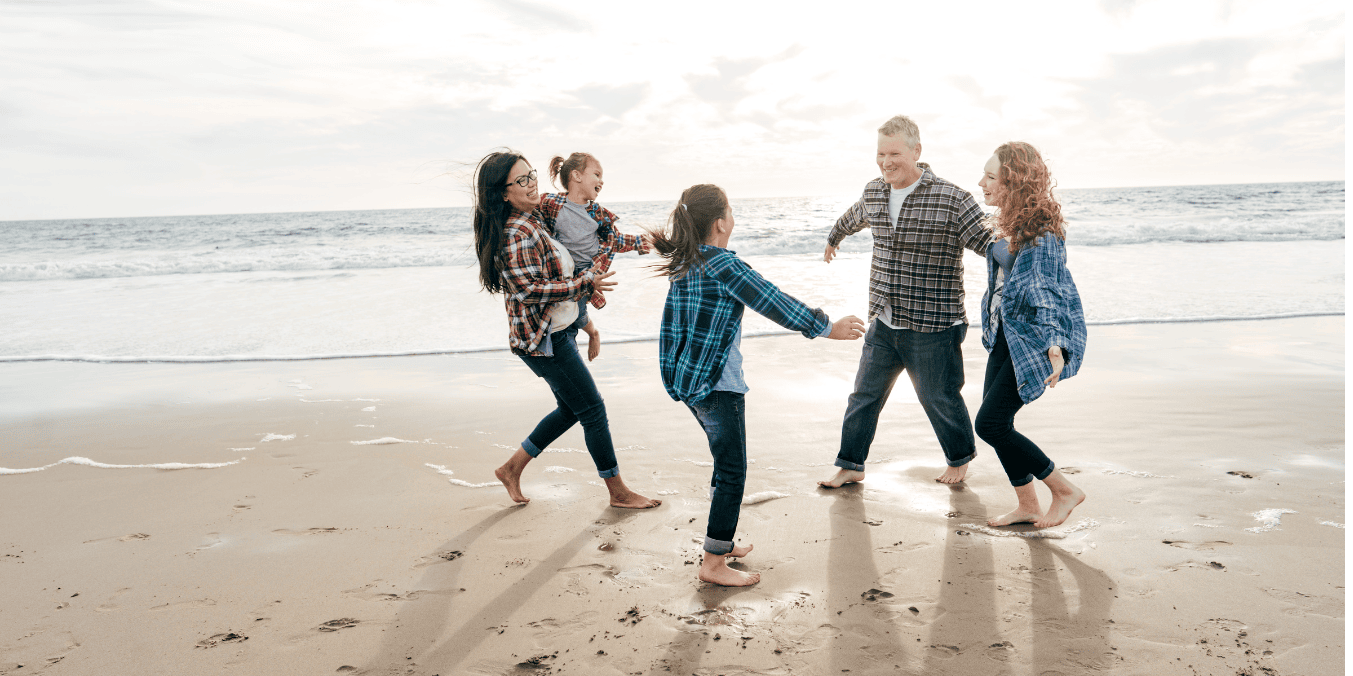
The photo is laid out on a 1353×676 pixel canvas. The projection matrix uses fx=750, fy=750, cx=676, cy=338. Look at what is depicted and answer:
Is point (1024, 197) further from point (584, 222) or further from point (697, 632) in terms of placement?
point (697, 632)

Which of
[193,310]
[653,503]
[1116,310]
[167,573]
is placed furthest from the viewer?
[193,310]

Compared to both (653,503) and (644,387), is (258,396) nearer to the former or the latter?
(644,387)

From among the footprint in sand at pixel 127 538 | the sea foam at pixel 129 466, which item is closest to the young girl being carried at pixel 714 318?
the footprint in sand at pixel 127 538

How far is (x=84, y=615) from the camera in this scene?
281cm

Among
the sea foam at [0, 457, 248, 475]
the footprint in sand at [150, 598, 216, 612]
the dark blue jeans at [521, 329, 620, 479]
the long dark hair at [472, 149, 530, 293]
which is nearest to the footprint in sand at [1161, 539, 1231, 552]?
the dark blue jeans at [521, 329, 620, 479]

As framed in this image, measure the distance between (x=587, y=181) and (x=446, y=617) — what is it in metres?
2.07

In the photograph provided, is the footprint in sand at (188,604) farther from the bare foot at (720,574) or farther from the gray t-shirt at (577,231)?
the gray t-shirt at (577,231)

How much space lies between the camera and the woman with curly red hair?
10.0 feet

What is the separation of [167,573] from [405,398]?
2901mm

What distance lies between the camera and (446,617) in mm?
2758

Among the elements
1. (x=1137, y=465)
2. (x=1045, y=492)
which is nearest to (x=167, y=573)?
(x=1045, y=492)

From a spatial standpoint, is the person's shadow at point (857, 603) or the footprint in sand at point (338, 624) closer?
the person's shadow at point (857, 603)

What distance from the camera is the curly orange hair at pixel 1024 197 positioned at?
3.06 meters

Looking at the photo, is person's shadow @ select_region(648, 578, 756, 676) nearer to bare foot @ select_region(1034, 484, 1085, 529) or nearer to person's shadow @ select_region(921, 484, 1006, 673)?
person's shadow @ select_region(921, 484, 1006, 673)
